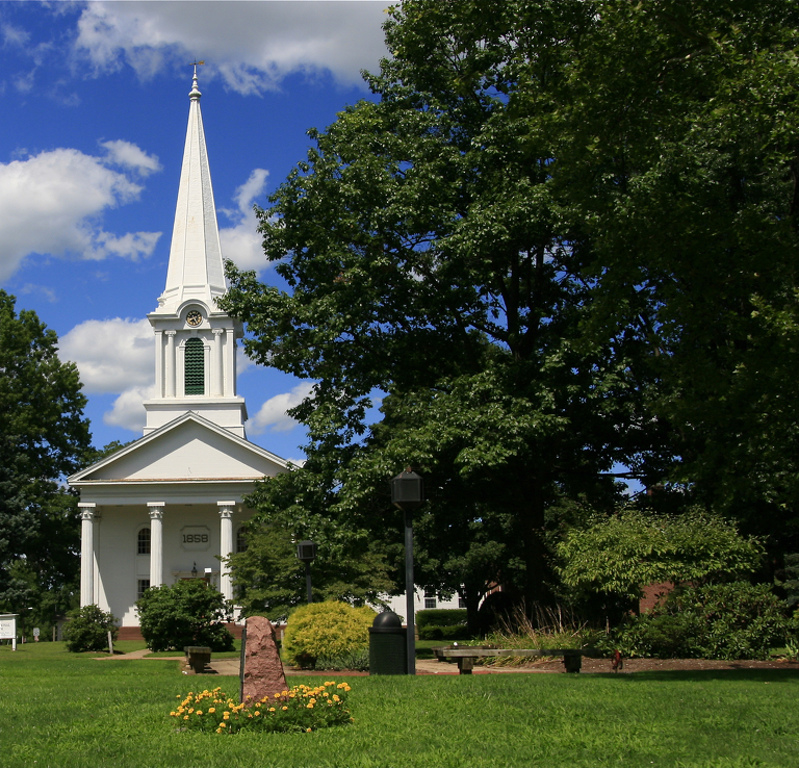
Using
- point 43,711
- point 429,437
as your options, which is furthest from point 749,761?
point 429,437

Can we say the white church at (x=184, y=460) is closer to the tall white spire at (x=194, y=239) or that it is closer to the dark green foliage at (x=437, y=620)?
the tall white spire at (x=194, y=239)

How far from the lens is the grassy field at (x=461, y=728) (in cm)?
722

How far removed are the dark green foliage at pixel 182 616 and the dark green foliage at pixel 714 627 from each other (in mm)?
12316

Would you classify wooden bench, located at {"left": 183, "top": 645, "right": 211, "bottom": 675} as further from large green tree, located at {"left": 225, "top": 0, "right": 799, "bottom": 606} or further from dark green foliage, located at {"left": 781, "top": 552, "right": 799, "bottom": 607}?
dark green foliage, located at {"left": 781, "top": 552, "right": 799, "bottom": 607}

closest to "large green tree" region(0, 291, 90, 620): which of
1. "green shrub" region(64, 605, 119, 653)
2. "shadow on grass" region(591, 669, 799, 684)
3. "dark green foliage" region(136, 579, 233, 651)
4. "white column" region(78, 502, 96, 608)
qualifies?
"white column" region(78, 502, 96, 608)

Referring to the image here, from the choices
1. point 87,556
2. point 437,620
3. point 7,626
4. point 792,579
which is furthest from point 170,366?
point 792,579

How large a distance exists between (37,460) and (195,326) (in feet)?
42.0

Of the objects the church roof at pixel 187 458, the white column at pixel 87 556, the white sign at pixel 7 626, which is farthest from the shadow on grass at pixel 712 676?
the white column at pixel 87 556

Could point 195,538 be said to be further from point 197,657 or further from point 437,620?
point 197,657

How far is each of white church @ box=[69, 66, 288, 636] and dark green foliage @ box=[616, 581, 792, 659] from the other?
30188mm

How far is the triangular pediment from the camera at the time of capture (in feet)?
152

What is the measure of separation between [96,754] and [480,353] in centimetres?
1568

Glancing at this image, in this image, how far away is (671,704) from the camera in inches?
383

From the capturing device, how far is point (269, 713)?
838 cm
